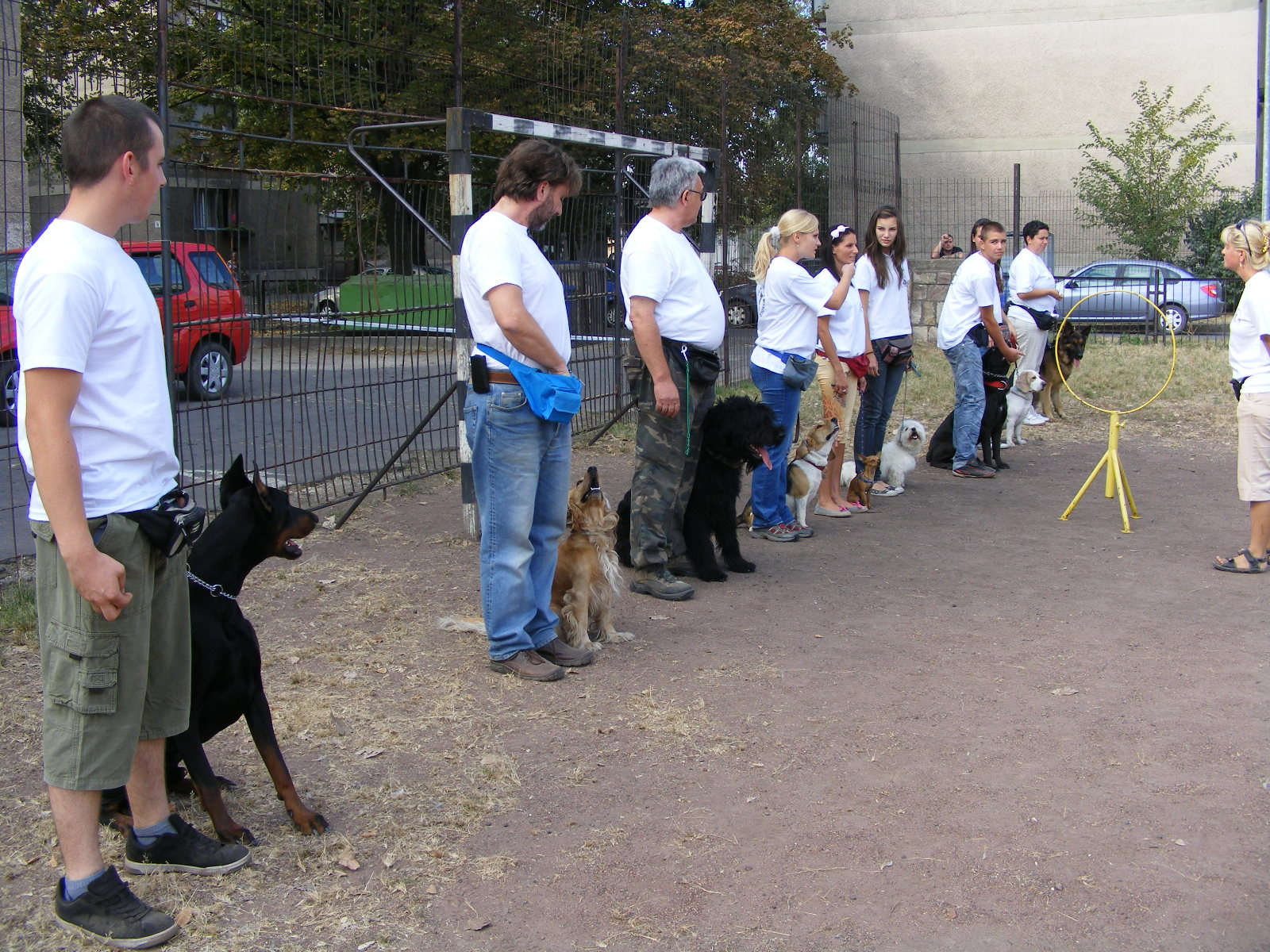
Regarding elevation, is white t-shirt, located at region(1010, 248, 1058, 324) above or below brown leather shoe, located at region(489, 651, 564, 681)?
above

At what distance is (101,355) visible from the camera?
2.50 m

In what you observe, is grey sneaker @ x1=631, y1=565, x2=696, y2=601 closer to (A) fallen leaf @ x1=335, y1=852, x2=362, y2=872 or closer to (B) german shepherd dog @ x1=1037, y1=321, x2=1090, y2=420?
(A) fallen leaf @ x1=335, y1=852, x2=362, y2=872

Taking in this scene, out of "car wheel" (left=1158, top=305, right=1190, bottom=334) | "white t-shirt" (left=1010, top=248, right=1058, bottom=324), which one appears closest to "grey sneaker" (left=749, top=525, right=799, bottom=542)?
"white t-shirt" (left=1010, top=248, right=1058, bottom=324)

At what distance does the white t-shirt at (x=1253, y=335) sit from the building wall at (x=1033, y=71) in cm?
2602

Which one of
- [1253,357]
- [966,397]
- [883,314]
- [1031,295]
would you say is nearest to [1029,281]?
[1031,295]

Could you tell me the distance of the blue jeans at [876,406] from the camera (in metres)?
7.73

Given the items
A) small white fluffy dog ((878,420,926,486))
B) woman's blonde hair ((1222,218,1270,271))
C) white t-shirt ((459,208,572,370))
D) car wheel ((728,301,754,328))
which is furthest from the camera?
car wheel ((728,301,754,328))

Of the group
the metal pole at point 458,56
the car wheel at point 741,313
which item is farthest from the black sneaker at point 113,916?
the car wheel at point 741,313

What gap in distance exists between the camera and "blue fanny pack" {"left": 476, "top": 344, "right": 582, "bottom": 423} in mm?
4223

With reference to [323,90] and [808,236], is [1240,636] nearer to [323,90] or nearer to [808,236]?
[808,236]

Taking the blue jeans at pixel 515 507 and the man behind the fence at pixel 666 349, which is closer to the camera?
the blue jeans at pixel 515 507

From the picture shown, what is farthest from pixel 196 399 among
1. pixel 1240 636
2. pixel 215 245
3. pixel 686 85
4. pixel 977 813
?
pixel 686 85

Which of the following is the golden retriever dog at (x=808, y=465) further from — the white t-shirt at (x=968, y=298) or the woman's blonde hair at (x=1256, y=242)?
the woman's blonde hair at (x=1256, y=242)

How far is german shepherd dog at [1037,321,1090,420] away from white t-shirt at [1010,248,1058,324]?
0.77 metres
